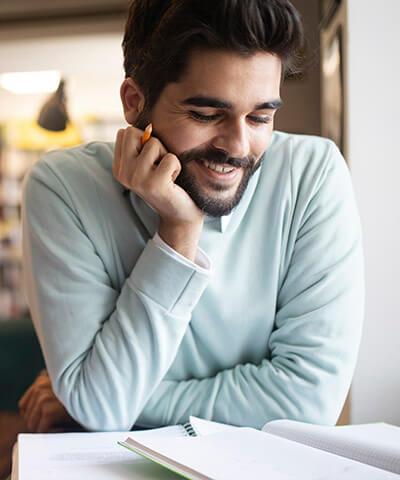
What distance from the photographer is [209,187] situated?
3.62 feet

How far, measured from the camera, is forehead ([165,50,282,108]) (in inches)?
40.0

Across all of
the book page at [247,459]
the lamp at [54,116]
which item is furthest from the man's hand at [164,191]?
the lamp at [54,116]

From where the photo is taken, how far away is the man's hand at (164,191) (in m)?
1.10

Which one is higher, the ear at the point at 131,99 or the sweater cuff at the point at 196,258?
the ear at the point at 131,99

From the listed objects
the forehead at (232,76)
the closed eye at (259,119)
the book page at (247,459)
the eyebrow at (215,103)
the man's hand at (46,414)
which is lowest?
the man's hand at (46,414)

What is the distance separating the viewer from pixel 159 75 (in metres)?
1.11

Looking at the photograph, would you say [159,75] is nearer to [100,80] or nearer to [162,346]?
[162,346]

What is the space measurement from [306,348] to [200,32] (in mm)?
476

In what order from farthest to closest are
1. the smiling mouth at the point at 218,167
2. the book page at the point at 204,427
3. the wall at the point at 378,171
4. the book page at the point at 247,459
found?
the wall at the point at 378,171 < the smiling mouth at the point at 218,167 < the book page at the point at 204,427 < the book page at the point at 247,459

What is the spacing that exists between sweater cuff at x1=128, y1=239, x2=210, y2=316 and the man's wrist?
0.02m

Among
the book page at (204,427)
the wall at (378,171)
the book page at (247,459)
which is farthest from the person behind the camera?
the wall at (378,171)

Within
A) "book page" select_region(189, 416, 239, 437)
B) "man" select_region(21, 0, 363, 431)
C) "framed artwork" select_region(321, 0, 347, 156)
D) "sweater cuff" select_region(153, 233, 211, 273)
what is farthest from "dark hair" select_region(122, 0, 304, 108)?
"framed artwork" select_region(321, 0, 347, 156)

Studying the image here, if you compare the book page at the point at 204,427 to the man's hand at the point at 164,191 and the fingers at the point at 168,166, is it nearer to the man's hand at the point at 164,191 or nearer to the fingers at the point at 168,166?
the man's hand at the point at 164,191

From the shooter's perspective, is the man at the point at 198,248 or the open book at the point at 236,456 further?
the man at the point at 198,248
